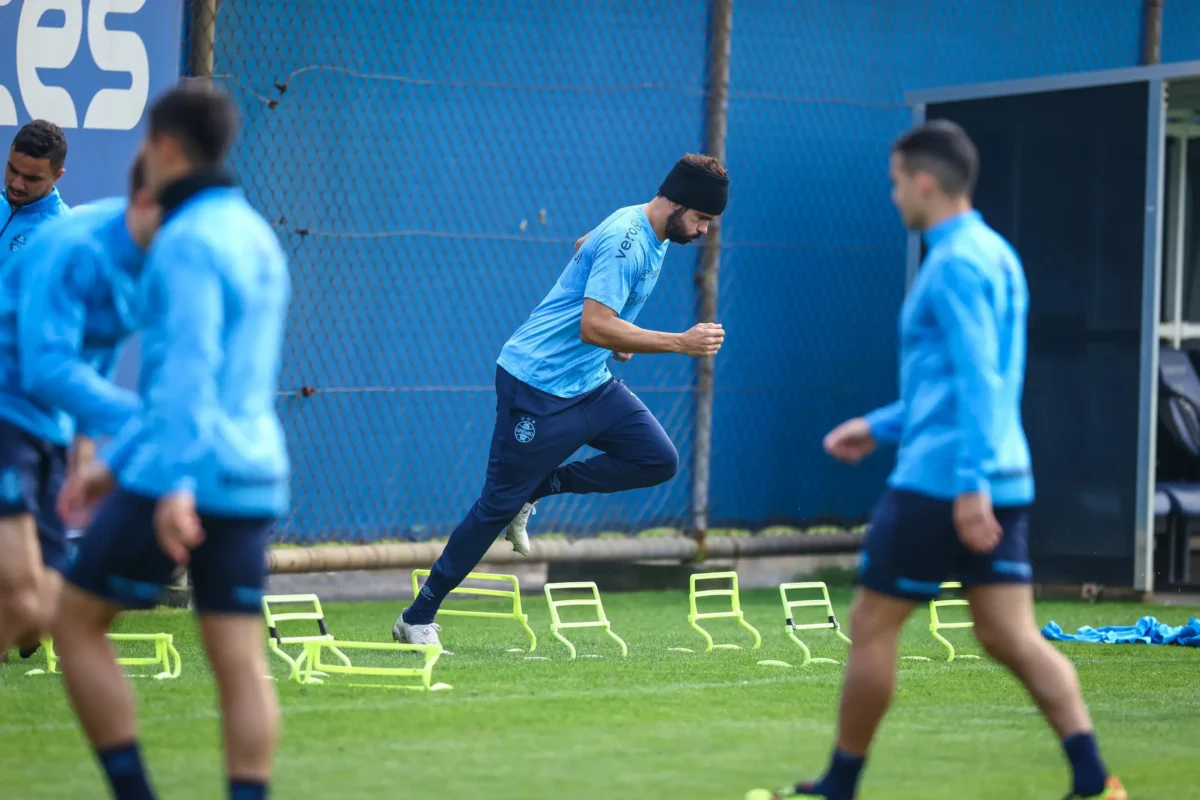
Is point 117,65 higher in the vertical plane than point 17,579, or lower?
higher

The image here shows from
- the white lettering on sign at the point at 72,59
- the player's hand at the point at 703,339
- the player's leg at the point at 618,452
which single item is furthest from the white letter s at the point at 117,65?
the player's hand at the point at 703,339

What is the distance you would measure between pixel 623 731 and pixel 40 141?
3461 millimetres

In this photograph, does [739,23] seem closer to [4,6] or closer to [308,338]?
[308,338]

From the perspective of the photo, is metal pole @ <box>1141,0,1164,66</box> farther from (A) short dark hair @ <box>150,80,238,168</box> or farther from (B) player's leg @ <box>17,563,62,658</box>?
(A) short dark hair @ <box>150,80,238,168</box>

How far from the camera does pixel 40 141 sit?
24.5 feet

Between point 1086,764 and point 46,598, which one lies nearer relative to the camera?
point 1086,764

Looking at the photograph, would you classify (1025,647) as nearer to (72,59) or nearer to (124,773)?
(124,773)

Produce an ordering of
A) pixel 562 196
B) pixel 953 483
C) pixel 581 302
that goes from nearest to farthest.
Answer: pixel 953 483
pixel 581 302
pixel 562 196

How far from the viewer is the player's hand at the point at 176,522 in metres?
4.02

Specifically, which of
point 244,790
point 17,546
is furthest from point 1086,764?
point 17,546

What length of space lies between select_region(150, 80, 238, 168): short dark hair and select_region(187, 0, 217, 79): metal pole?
591cm

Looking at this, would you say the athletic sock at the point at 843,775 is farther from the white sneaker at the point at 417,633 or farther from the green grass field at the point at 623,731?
the white sneaker at the point at 417,633

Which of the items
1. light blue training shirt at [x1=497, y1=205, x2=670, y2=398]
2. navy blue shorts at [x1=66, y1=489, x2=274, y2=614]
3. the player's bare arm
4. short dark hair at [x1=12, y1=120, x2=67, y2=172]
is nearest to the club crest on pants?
light blue training shirt at [x1=497, y1=205, x2=670, y2=398]

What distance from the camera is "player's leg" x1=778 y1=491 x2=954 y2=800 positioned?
4875 millimetres
